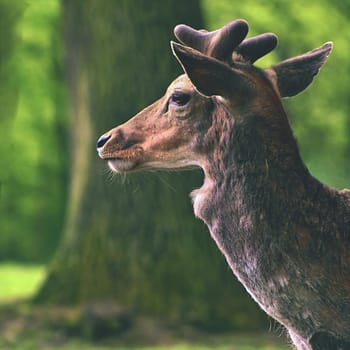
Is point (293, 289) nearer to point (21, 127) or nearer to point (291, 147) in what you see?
point (291, 147)

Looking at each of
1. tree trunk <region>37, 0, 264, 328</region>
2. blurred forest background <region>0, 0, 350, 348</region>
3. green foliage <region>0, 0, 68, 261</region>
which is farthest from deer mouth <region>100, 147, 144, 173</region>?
green foliage <region>0, 0, 68, 261</region>

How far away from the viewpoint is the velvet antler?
4.51 metres

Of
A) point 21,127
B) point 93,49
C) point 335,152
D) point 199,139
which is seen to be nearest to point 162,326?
point 93,49

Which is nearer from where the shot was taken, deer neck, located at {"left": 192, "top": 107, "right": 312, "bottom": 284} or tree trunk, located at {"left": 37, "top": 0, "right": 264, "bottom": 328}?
deer neck, located at {"left": 192, "top": 107, "right": 312, "bottom": 284}

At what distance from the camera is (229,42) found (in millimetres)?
4520

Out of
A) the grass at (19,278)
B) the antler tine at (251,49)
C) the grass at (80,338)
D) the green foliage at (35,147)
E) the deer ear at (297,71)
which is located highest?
the green foliage at (35,147)

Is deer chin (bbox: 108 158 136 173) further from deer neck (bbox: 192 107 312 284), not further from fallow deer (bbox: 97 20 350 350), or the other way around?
deer neck (bbox: 192 107 312 284)

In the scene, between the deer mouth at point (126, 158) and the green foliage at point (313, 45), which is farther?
the green foliage at point (313, 45)

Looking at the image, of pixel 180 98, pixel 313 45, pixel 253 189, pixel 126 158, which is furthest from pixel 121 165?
pixel 313 45

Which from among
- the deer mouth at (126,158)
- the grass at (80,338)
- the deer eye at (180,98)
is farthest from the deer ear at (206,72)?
the grass at (80,338)

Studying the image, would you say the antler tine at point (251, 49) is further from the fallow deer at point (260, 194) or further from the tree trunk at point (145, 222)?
the tree trunk at point (145, 222)

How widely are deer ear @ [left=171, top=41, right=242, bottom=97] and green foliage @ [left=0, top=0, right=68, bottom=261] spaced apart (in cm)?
1585

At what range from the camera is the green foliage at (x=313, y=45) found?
58.8 ft

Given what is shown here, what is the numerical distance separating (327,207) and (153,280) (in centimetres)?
648
